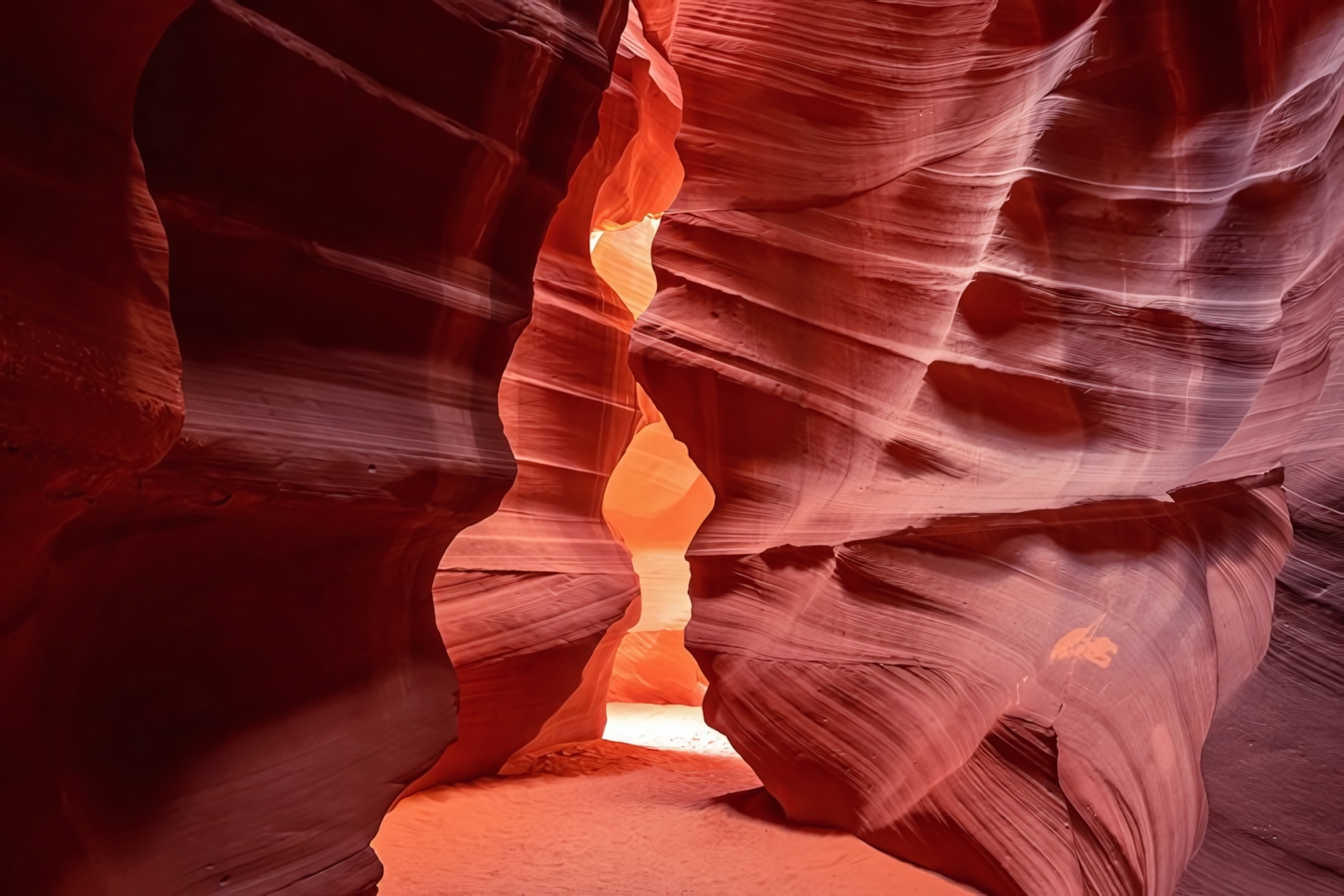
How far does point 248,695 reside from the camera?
7.14ft

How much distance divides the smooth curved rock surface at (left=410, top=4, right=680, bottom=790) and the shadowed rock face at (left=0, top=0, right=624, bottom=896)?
2.36 meters

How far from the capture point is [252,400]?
6.86ft

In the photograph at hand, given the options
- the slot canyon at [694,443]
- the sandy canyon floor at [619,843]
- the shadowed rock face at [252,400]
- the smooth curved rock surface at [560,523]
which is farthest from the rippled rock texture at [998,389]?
the shadowed rock face at [252,400]

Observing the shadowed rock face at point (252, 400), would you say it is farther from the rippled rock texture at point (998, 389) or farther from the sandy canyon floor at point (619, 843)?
the rippled rock texture at point (998, 389)

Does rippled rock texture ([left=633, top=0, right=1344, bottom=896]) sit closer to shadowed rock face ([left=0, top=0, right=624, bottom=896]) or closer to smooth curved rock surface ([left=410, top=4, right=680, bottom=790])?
smooth curved rock surface ([left=410, top=4, right=680, bottom=790])

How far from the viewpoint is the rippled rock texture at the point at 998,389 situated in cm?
308

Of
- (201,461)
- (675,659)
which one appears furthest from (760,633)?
(675,659)

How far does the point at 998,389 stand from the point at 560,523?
9.50ft

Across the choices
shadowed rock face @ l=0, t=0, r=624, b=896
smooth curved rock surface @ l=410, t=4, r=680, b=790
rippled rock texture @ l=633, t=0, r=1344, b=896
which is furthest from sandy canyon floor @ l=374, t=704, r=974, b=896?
shadowed rock face @ l=0, t=0, r=624, b=896

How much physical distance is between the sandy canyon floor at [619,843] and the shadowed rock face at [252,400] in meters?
1.30

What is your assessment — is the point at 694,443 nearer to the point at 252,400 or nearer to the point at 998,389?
the point at 998,389

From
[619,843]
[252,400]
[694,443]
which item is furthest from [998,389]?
[252,400]

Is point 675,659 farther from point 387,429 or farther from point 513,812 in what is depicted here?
point 387,429

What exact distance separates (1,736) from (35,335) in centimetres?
82
